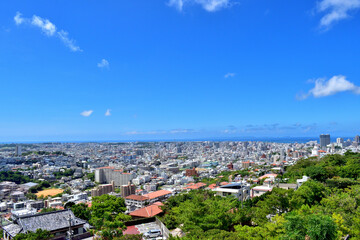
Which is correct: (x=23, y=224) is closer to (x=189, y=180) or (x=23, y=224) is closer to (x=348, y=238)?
(x=348, y=238)

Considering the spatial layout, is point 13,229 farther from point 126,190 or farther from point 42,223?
point 126,190

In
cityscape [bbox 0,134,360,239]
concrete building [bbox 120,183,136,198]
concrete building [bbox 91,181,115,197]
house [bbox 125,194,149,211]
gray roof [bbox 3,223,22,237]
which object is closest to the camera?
gray roof [bbox 3,223,22,237]

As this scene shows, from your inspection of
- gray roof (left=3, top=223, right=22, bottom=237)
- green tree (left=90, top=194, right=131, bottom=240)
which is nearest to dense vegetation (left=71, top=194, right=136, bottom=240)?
green tree (left=90, top=194, right=131, bottom=240)

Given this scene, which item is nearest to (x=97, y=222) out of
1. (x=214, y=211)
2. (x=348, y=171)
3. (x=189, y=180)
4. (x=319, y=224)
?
(x=214, y=211)

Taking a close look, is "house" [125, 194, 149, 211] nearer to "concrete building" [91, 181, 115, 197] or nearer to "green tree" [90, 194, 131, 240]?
"concrete building" [91, 181, 115, 197]

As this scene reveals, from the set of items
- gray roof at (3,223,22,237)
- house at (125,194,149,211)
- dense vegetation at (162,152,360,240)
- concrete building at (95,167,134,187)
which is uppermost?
dense vegetation at (162,152,360,240)

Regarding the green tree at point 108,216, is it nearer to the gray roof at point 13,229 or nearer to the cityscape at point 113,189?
the cityscape at point 113,189

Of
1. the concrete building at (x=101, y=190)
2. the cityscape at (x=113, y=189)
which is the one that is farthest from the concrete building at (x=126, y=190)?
the concrete building at (x=101, y=190)

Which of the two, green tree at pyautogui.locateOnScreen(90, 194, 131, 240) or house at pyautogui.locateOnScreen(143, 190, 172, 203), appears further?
house at pyautogui.locateOnScreen(143, 190, 172, 203)
